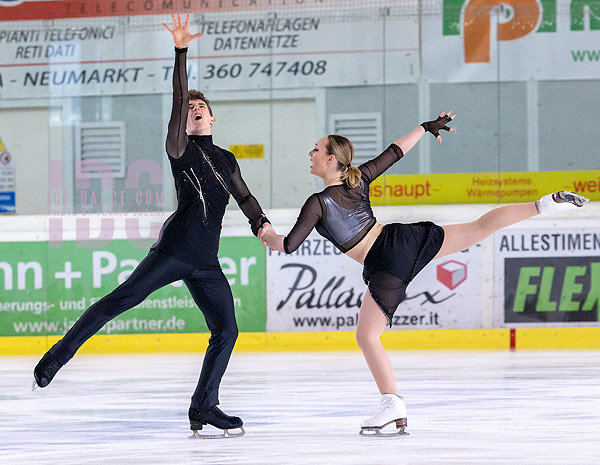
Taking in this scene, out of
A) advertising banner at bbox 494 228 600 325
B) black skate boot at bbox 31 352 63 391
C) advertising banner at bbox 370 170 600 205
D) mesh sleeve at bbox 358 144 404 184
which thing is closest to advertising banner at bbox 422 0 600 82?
advertising banner at bbox 370 170 600 205

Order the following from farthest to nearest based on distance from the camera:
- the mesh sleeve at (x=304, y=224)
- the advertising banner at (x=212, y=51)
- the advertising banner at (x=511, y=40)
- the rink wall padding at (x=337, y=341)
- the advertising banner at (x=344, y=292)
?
the advertising banner at (x=212, y=51) < the advertising banner at (x=511, y=40) < the advertising banner at (x=344, y=292) < the rink wall padding at (x=337, y=341) < the mesh sleeve at (x=304, y=224)

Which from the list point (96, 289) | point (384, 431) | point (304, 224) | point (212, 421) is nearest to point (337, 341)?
point (96, 289)

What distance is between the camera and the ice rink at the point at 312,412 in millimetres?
3463

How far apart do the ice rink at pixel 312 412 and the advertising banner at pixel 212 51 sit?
3.00 meters

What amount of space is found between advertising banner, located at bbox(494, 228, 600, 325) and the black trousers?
17.6 feet

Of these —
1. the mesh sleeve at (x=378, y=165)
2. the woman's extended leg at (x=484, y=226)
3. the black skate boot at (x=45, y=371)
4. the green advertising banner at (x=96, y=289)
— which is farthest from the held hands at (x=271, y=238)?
the green advertising banner at (x=96, y=289)

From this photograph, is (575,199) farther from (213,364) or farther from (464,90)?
(464,90)

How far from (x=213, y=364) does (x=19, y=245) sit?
19.3ft

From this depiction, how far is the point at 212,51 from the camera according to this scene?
951 centimetres

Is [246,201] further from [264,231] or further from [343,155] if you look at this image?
[343,155]

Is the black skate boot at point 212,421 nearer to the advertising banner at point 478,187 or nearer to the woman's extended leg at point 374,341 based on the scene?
the woman's extended leg at point 374,341

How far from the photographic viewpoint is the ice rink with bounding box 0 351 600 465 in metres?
3.46

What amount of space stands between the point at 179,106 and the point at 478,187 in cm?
582

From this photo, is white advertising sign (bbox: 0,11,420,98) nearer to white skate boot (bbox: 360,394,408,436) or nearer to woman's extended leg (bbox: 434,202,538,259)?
woman's extended leg (bbox: 434,202,538,259)
